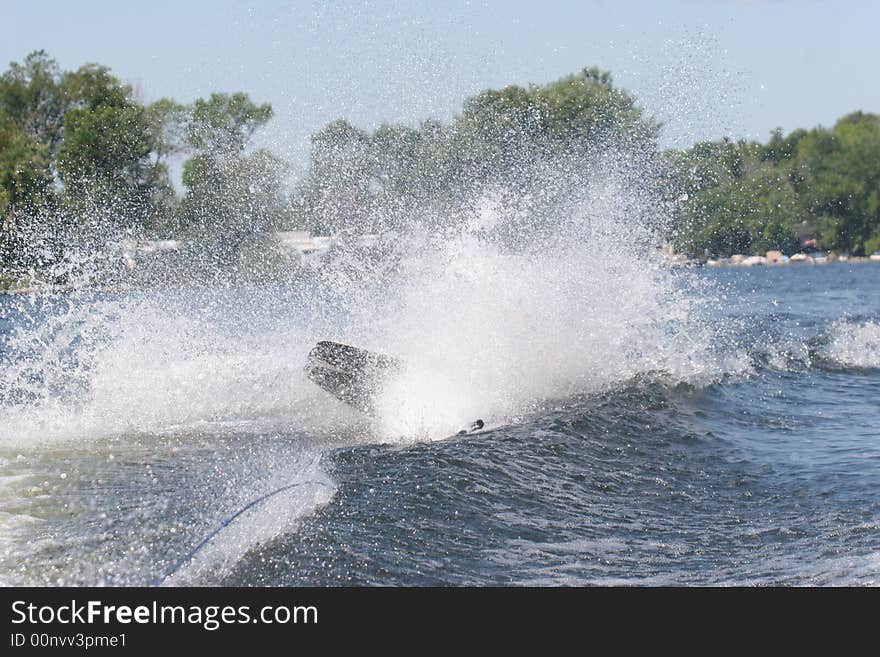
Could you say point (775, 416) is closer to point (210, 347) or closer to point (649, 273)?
point (649, 273)

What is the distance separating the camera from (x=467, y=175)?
31031 mm

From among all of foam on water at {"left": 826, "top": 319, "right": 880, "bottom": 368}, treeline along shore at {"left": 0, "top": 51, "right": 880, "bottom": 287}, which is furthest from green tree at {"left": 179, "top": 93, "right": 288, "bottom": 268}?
foam on water at {"left": 826, "top": 319, "right": 880, "bottom": 368}

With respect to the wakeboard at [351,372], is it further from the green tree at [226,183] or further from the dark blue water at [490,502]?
the green tree at [226,183]

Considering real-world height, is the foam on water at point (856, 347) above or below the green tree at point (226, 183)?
below

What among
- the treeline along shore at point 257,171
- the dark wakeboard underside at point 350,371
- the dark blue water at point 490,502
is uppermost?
the treeline along shore at point 257,171

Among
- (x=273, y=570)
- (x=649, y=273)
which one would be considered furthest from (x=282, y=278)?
(x=273, y=570)

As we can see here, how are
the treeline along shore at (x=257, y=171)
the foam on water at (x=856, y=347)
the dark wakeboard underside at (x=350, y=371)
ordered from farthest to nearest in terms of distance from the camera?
the treeline along shore at (x=257, y=171) → the foam on water at (x=856, y=347) → the dark wakeboard underside at (x=350, y=371)

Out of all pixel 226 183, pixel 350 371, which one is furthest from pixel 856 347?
pixel 226 183

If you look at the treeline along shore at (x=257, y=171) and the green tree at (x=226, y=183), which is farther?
the green tree at (x=226, y=183)

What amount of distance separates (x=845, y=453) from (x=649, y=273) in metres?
6.24

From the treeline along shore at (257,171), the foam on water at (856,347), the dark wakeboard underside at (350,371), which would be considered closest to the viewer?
the dark wakeboard underside at (350,371)

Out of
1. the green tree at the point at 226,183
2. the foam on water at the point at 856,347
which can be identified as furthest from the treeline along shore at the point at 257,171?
the foam on water at the point at 856,347

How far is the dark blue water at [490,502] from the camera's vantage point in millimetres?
6070

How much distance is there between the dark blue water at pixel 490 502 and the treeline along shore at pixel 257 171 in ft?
20.3
